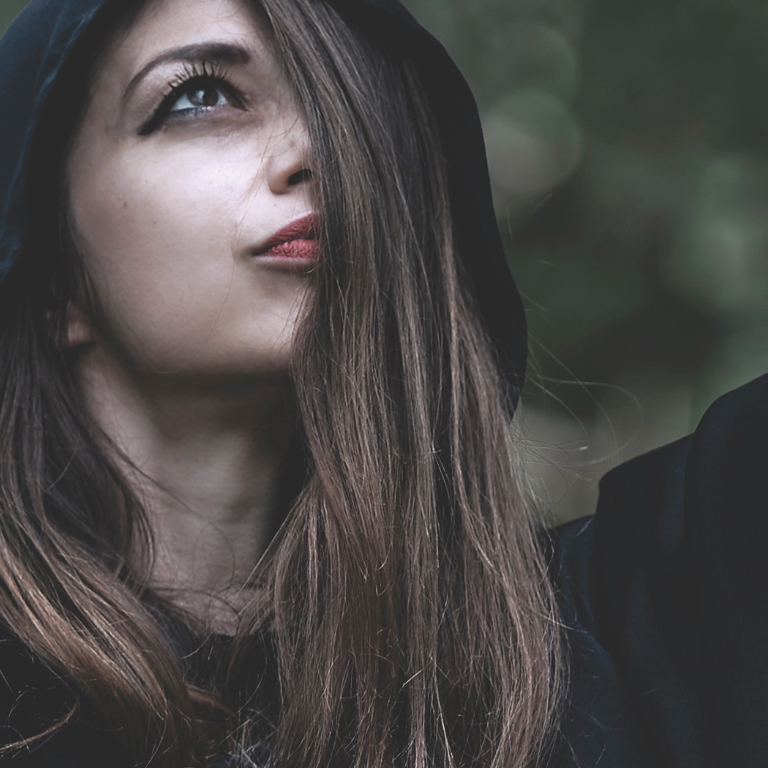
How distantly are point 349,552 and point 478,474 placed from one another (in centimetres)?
31

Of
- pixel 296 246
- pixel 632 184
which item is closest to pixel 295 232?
pixel 296 246

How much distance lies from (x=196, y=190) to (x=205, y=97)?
0.20m

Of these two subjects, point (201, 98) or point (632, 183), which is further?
point (632, 183)

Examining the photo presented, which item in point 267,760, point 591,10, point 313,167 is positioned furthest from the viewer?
point 591,10

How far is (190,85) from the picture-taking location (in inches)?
54.1

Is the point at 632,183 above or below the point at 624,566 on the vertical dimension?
above

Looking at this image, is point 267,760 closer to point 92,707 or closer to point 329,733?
point 329,733

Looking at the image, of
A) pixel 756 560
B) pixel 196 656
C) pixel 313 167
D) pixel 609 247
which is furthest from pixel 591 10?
pixel 196 656

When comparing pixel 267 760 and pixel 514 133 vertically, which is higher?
pixel 514 133

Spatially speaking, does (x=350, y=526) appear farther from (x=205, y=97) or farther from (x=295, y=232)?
(x=205, y=97)

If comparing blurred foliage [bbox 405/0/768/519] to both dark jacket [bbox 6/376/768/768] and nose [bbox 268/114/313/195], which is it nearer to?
dark jacket [bbox 6/376/768/768]

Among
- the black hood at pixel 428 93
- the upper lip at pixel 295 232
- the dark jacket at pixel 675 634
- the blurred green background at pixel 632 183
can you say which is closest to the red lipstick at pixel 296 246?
the upper lip at pixel 295 232

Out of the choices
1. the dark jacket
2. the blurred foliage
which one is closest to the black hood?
the dark jacket

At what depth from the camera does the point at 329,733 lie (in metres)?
1.16
